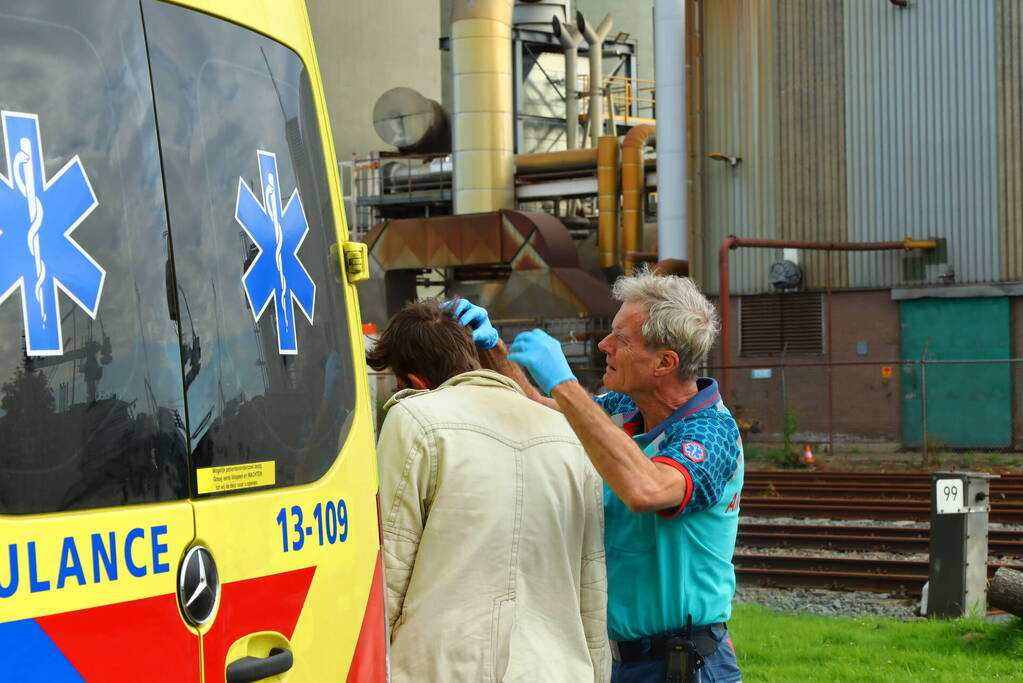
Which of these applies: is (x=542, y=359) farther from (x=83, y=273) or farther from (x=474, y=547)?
(x=83, y=273)

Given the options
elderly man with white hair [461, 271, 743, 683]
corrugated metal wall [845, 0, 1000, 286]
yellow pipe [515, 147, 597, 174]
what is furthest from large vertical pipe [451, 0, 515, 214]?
elderly man with white hair [461, 271, 743, 683]

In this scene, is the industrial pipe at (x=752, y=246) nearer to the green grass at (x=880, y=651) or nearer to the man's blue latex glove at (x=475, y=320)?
the green grass at (x=880, y=651)

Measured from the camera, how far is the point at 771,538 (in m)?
13.9

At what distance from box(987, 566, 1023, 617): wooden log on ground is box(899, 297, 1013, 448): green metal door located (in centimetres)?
1648

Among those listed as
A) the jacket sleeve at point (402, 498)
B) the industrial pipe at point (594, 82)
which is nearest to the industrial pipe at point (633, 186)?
the industrial pipe at point (594, 82)

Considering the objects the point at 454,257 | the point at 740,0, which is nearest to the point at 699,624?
the point at 740,0

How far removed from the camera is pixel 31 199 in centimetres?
253

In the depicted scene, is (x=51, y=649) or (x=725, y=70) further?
(x=725, y=70)

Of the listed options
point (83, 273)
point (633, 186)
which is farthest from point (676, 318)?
point (633, 186)

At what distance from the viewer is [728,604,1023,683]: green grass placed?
292 inches

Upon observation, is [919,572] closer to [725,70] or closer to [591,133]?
[725,70]

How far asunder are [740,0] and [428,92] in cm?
2536

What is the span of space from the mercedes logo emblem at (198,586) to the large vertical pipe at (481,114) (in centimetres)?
3065

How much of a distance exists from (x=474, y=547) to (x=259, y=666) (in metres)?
0.73
